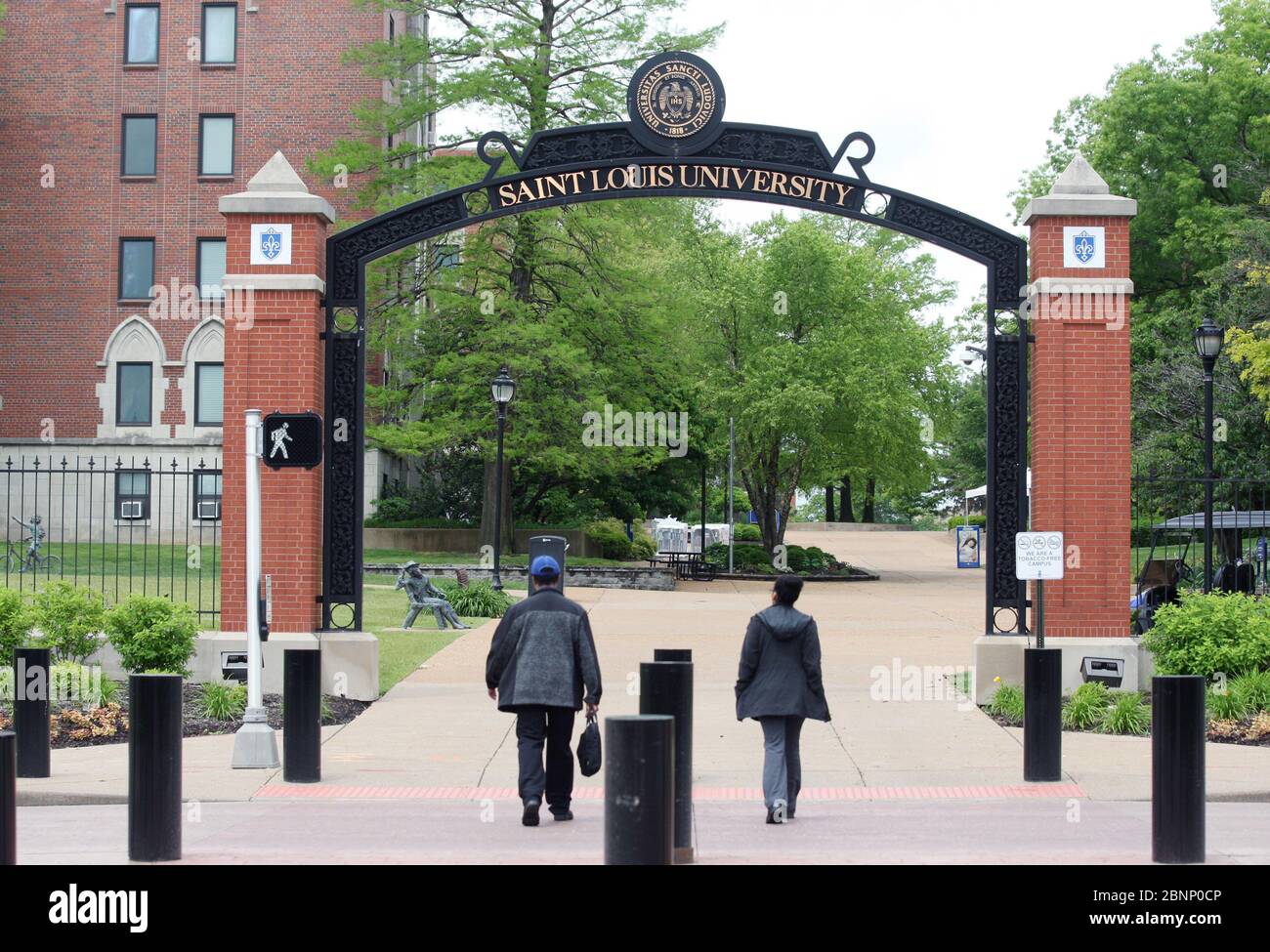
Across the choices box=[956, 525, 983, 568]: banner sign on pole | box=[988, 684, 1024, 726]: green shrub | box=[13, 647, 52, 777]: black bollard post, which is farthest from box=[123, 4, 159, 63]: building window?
box=[988, 684, 1024, 726]: green shrub

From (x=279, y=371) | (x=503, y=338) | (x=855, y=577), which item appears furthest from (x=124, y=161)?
(x=279, y=371)

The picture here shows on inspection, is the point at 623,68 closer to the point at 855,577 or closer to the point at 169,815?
the point at 855,577

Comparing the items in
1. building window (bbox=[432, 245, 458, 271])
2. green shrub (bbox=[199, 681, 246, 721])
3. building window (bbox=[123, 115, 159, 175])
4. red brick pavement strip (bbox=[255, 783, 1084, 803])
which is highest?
building window (bbox=[123, 115, 159, 175])

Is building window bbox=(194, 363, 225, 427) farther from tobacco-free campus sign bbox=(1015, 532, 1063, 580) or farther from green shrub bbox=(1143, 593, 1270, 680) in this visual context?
tobacco-free campus sign bbox=(1015, 532, 1063, 580)

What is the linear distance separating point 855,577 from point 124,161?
24.0 meters

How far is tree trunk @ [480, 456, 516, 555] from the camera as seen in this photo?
1508 inches

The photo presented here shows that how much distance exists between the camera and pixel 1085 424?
46.9 ft

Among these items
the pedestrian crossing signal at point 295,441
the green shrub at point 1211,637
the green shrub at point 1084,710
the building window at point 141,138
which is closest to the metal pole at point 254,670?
the pedestrian crossing signal at point 295,441

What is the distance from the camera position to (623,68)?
36.6 m

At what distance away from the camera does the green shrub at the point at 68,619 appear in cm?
1386

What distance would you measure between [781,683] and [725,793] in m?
1.66

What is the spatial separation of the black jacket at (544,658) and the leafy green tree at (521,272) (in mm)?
24516

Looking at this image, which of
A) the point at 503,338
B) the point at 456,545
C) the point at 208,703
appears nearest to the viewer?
the point at 208,703

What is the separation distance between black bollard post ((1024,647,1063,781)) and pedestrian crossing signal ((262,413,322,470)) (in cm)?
635
